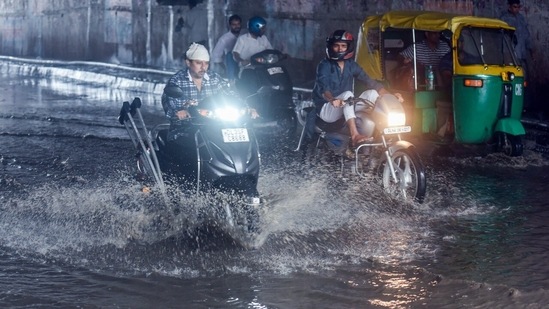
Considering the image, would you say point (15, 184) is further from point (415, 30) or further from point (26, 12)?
point (26, 12)

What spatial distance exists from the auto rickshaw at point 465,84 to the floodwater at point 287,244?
0.61m

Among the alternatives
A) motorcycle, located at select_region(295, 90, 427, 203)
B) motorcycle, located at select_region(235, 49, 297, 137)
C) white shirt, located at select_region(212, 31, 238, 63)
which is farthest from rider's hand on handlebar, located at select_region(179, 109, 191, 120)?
white shirt, located at select_region(212, 31, 238, 63)

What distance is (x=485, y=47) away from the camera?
11.5 metres

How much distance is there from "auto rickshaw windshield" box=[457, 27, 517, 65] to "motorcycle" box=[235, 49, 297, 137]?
285 centimetres

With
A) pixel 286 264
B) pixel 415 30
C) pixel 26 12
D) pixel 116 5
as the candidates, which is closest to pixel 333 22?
pixel 415 30

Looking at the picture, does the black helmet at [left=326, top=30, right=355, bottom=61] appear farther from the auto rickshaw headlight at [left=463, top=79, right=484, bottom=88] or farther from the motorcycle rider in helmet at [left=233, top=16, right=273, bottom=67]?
the motorcycle rider in helmet at [left=233, top=16, right=273, bottom=67]

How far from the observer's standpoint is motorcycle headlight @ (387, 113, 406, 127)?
8836mm

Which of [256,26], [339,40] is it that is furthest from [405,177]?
[256,26]

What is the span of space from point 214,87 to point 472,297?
3289 millimetres

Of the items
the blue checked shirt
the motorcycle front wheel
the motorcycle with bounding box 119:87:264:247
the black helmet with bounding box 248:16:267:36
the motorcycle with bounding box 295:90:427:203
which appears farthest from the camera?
the black helmet with bounding box 248:16:267:36

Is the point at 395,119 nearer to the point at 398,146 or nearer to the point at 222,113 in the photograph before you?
the point at 398,146

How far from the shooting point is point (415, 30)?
12172 mm

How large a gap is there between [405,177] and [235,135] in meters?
2.10

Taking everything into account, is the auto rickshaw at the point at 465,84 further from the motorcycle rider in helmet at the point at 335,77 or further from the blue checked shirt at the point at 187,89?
the blue checked shirt at the point at 187,89
